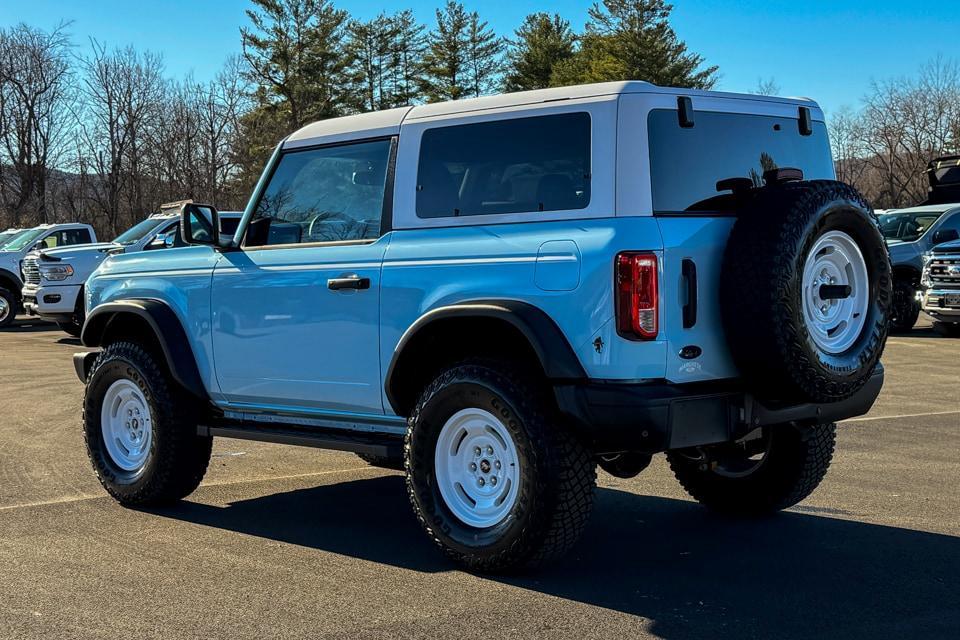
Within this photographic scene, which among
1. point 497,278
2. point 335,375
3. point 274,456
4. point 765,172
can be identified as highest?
point 765,172

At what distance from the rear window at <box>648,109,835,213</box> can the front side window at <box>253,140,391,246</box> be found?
4.98 ft

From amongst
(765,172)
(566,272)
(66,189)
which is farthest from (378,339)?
(66,189)

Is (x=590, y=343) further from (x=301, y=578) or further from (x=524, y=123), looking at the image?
(x=301, y=578)

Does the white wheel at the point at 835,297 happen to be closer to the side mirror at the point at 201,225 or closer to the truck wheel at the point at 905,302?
the side mirror at the point at 201,225

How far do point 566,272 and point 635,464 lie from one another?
130 centimetres

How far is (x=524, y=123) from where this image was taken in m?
5.34

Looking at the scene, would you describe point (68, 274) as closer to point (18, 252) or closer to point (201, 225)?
point (18, 252)

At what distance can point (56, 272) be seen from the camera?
19.5m

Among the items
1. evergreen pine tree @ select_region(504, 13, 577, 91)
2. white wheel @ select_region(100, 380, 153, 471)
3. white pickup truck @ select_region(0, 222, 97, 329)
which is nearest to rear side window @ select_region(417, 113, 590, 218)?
white wheel @ select_region(100, 380, 153, 471)

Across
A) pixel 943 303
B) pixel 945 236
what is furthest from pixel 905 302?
pixel 943 303

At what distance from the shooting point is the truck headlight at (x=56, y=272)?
63.9ft

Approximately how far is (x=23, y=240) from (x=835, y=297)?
21277mm

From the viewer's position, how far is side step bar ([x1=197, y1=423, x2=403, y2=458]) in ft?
18.7

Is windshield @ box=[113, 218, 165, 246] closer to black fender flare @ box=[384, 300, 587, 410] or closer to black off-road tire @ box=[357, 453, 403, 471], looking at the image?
black off-road tire @ box=[357, 453, 403, 471]
